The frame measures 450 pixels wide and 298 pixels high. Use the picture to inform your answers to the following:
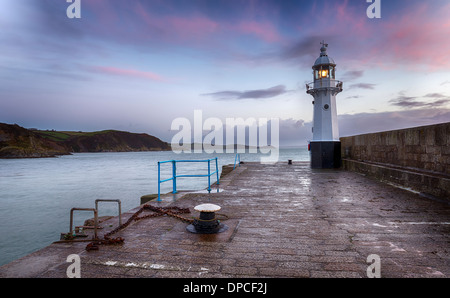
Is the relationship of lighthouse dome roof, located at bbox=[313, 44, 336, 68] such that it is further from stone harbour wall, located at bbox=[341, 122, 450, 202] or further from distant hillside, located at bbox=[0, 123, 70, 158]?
distant hillside, located at bbox=[0, 123, 70, 158]

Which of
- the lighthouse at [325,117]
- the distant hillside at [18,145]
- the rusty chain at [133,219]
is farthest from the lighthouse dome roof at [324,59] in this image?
the distant hillside at [18,145]

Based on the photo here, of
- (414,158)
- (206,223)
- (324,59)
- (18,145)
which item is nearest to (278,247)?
(206,223)

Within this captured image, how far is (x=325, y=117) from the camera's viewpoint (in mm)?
15570

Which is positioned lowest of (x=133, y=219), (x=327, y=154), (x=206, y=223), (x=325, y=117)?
(x=133, y=219)

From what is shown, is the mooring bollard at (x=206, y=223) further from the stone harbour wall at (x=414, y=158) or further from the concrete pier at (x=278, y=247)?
the stone harbour wall at (x=414, y=158)

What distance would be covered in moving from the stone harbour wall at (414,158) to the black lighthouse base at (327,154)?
11.4ft

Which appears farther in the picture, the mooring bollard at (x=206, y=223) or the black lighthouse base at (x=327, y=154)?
the black lighthouse base at (x=327, y=154)

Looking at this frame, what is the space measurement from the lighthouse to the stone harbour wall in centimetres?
345

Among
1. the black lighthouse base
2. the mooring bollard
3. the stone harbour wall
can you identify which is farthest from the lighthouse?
the mooring bollard

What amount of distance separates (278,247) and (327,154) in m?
13.8

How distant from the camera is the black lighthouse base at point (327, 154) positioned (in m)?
15.6

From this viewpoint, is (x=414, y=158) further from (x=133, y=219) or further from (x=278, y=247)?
(x=133, y=219)
